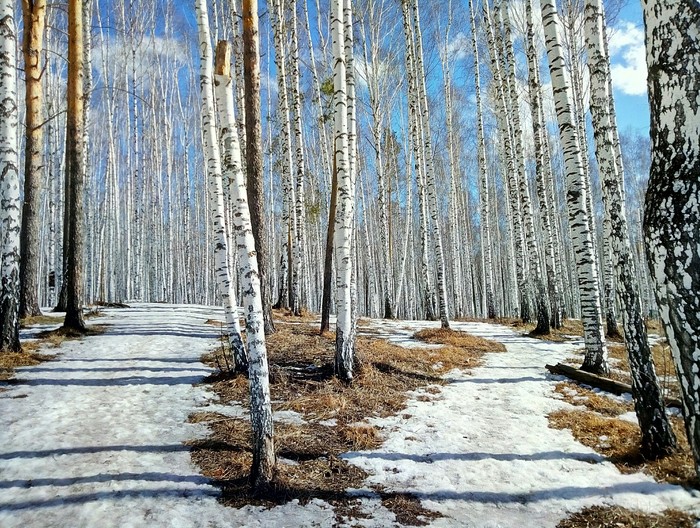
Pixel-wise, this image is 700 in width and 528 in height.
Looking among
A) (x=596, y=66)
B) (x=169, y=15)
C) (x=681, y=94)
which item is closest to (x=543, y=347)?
(x=596, y=66)

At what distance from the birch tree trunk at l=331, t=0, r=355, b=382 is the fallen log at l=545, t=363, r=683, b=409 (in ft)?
11.2

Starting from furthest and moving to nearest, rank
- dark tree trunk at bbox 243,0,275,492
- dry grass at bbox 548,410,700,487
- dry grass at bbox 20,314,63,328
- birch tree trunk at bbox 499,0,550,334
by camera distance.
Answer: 1. birch tree trunk at bbox 499,0,550,334
2. dry grass at bbox 20,314,63,328
3. dark tree trunk at bbox 243,0,275,492
4. dry grass at bbox 548,410,700,487

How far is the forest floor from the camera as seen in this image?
2.97 metres

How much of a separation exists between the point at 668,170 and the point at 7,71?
27.3 ft

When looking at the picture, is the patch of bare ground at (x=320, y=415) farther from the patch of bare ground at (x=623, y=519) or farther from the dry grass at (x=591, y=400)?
the dry grass at (x=591, y=400)

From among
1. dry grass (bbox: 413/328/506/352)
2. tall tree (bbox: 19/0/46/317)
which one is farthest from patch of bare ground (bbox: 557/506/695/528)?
tall tree (bbox: 19/0/46/317)

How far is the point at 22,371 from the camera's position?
553 cm

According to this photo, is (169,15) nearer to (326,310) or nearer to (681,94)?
(326,310)

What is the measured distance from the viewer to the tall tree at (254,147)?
7625 mm

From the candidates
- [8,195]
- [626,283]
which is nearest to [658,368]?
[626,283]

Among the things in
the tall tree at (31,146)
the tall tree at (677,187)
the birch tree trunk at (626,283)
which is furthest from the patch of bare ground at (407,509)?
the tall tree at (31,146)

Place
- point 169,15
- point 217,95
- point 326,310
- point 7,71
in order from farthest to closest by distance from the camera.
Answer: point 169,15
point 326,310
point 7,71
point 217,95

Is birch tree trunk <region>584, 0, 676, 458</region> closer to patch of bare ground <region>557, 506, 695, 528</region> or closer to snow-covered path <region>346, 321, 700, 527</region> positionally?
snow-covered path <region>346, 321, 700, 527</region>

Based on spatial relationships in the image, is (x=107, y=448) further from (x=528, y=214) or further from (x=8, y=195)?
(x=528, y=214)
